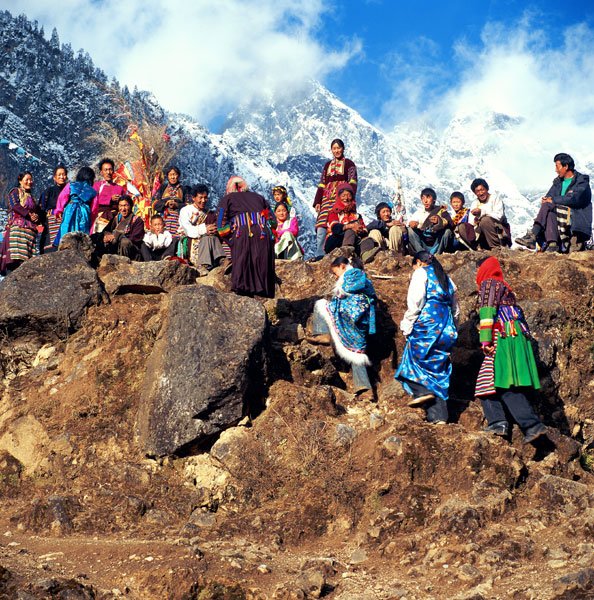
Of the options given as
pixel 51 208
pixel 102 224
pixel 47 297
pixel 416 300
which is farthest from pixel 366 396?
pixel 51 208

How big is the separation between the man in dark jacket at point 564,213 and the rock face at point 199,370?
5.16 metres

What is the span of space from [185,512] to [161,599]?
4.84 feet

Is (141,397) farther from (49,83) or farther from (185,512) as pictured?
(49,83)

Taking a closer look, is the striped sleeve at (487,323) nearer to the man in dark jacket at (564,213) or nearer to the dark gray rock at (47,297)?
the man in dark jacket at (564,213)

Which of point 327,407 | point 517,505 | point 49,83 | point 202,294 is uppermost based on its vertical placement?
point 49,83

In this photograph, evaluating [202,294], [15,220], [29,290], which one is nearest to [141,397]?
[202,294]

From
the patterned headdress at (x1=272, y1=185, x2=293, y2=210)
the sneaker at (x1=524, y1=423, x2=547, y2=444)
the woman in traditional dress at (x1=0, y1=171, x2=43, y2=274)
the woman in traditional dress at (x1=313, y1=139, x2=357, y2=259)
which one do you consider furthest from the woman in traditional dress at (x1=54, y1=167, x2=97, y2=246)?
the sneaker at (x1=524, y1=423, x2=547, y2=444)

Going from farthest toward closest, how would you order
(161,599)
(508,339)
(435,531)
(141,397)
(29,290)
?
(29,290) → (141,397) → (508,339) → (435,531) → (161,599)

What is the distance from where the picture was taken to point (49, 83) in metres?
68.8

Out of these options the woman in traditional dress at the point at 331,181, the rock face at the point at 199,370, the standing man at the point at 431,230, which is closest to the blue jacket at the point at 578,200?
the standing man at the point at 431,230

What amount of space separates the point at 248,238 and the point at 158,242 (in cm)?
327

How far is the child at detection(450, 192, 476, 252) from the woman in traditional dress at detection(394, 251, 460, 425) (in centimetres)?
417

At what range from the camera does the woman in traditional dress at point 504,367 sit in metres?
7.27

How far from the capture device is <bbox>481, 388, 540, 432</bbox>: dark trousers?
287 inches
